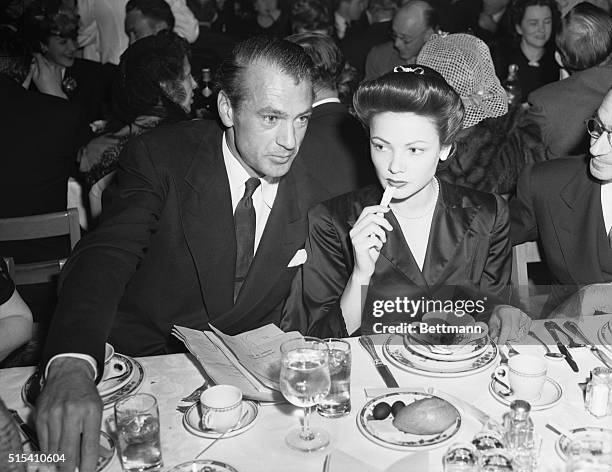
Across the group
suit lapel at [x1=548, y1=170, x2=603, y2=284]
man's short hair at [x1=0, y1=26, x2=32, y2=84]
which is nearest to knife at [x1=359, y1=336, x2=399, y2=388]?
suit lapel at [x1=548, y1=170, x2=603, y2=284]

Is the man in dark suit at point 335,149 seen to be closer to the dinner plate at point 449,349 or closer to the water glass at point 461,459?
the dinner plate at point 449,349

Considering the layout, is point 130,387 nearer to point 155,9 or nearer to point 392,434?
point 392,434

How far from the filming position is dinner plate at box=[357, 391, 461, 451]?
1.54m

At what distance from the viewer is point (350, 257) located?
2406mm

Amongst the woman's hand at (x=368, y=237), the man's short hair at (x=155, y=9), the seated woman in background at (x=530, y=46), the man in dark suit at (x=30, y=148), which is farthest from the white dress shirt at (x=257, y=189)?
the seated woman in background at (x=530, y=46)

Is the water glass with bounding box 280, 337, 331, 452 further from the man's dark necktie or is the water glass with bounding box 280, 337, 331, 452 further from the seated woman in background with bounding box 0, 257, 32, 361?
the seated woman in background with bounding box 0, 257, 32, 361

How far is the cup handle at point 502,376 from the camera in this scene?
1.76m

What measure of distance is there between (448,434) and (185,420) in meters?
0.61

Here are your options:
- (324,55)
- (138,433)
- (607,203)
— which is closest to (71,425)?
(138,433)

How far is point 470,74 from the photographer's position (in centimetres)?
305

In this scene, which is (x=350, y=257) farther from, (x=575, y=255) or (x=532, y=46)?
(x=532, y=46)

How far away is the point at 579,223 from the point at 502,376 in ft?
3.40

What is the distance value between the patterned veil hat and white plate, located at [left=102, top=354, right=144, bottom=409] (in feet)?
5.68

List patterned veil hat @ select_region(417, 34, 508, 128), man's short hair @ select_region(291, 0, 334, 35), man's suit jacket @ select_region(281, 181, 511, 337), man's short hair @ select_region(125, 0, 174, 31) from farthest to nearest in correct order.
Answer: man's short hair @ select_region(291, 0, 334, 35) → man's short hair @ select_region(125, 0, 174, 31) → patterned veil hat @ select_region(417, 34, 508, 128) → man's suit jacket @ select_region(281, 181, 511, 337)
